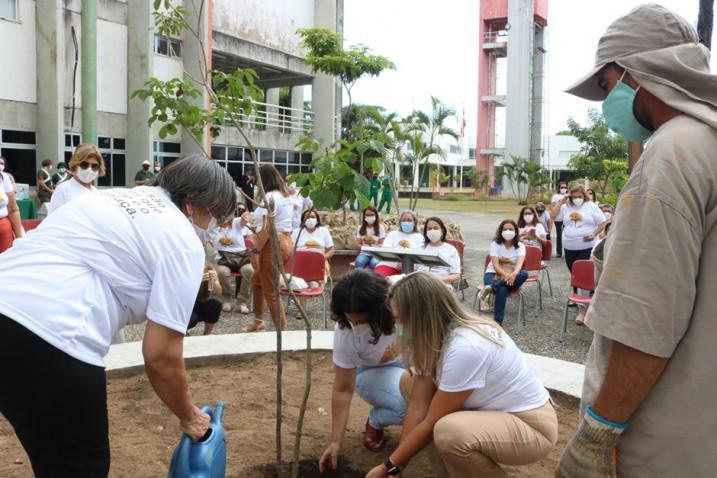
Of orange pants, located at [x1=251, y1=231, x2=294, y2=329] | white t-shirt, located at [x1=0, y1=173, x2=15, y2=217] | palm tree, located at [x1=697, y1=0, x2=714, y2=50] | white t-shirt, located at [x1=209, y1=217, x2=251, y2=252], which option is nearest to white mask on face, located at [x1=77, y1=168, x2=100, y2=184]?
orange pants, located at [x1=251, y1=231, x2=294, y2=329]

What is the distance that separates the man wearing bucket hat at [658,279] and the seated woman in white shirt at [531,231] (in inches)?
332

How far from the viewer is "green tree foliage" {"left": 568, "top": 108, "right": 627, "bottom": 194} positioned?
36.0 m

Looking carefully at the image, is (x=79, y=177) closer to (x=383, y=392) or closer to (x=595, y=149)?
(x=383, y=392)

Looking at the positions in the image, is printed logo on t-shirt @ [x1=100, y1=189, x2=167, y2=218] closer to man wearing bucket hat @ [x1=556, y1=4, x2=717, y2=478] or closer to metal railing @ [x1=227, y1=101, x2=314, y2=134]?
man wearing bucket hat @ [x1=556, y1=4, x2=717, y2=478]

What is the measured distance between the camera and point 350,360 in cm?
330

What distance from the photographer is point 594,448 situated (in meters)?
1.54

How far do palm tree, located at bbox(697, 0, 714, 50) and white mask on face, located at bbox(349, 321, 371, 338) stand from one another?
4.86m

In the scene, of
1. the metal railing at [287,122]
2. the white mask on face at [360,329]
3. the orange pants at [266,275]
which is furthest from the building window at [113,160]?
the white mask on face at [360,329]

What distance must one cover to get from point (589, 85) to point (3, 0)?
17.7m

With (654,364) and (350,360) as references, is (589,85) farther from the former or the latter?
(350,360)

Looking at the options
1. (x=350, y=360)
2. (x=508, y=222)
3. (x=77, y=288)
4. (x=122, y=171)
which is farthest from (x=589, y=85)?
(x=122, y=171)

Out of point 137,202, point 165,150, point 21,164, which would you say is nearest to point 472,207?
point 165,150

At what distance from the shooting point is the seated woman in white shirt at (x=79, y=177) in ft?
17.1

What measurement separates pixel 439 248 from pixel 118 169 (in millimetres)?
14380
